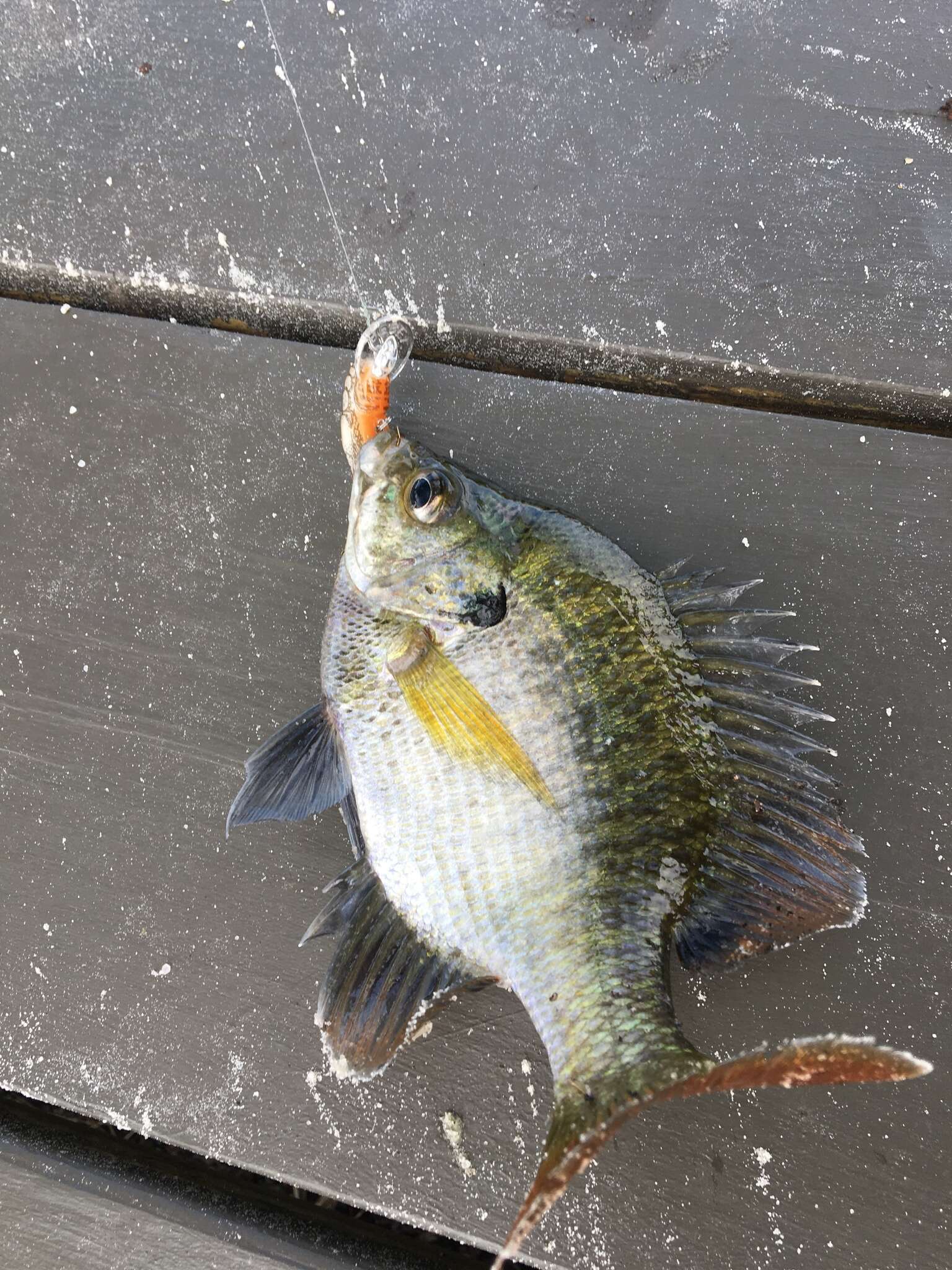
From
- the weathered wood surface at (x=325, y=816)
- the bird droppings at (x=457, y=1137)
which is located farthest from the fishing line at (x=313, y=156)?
the bird droppings at (x=457, y=1137)

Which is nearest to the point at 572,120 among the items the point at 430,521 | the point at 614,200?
the point at 614,200

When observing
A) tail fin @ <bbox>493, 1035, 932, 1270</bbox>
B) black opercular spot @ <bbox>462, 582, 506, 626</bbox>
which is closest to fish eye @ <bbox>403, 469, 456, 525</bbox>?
black opercular spot @ <bbox>462, 582, 506, 626</bbox>

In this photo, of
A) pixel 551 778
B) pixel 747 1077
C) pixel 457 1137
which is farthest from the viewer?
pixel 457 1137

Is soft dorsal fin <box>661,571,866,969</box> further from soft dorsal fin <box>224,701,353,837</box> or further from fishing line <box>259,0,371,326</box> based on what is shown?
fishing line <box>259,0,371,326</box>

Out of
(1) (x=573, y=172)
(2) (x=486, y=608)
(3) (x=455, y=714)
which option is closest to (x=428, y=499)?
(2) (x=486, y=608)

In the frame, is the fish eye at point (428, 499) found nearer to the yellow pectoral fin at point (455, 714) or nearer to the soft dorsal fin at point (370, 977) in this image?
the yellow pectoral fin at point (455, 714)

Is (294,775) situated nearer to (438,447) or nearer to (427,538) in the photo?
(427,538)
